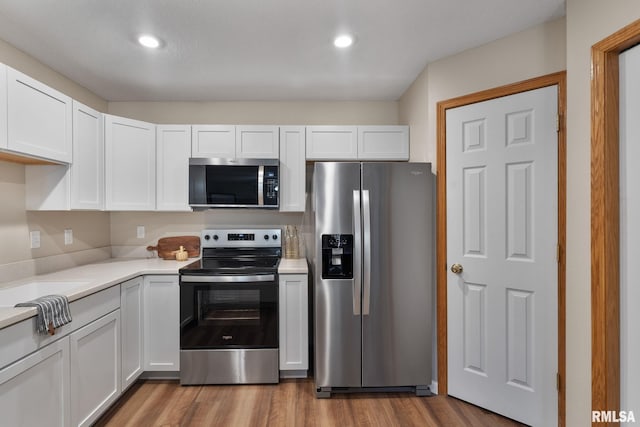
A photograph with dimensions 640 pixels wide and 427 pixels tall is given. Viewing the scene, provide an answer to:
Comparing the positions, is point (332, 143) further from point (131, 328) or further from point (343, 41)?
point (131, 328)

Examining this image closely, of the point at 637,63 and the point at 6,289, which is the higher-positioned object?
the point at 637,63

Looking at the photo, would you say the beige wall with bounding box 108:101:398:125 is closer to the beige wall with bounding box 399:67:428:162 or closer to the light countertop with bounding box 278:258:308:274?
the beige wall with bounding box 399:67:428:162

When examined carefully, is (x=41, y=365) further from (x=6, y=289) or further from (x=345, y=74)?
(x=345, y=74)

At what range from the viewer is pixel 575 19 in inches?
63.0

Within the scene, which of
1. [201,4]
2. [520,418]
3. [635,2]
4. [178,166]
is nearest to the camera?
[635,2]

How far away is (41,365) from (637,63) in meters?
2.99

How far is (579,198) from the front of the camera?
1.59 m

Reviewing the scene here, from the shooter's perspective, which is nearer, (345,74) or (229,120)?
(345,74)

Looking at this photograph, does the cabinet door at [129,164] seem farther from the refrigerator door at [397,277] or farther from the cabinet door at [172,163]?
the refrigerator door at [397,277]

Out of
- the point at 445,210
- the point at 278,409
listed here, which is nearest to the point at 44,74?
the point at 278,409

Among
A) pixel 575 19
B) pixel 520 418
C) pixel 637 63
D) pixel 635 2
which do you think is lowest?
pixel 520 418

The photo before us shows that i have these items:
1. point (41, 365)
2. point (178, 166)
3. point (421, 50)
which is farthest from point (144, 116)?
point (421, 50)

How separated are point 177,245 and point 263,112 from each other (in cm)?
155

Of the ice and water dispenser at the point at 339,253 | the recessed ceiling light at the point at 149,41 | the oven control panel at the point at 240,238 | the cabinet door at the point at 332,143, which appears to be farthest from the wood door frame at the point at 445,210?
the recessed ceiling light at the point at 149,41
